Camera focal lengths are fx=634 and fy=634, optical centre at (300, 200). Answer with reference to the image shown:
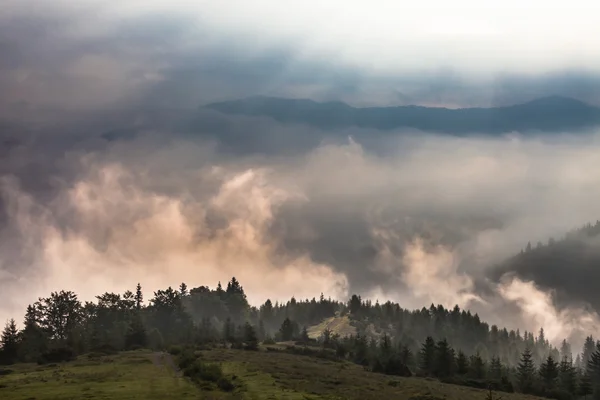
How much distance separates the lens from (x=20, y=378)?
131375mm

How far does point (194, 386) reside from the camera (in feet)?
387

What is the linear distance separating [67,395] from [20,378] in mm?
35191

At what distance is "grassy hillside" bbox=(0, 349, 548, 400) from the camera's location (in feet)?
349

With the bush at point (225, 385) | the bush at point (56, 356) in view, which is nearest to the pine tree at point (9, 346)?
the bush at point (56, 356)

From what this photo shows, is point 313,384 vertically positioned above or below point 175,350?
below

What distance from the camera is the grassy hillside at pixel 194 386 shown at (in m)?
106

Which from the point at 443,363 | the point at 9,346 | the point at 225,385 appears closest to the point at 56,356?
the point at 9,346

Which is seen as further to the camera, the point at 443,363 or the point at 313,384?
the point at 443,363

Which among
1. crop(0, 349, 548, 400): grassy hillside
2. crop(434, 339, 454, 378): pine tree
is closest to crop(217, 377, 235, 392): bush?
crop(0, 349, 548, 400): grassy hillside

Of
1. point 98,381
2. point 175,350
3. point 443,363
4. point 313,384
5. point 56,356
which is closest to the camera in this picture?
point 98,381

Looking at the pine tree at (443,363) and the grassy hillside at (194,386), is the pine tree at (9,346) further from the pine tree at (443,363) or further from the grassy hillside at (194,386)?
the pine tree at (443,363)

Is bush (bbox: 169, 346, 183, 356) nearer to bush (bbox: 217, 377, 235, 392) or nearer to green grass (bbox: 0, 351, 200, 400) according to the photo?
green grass (bbox: 0, 351, 200, 400)

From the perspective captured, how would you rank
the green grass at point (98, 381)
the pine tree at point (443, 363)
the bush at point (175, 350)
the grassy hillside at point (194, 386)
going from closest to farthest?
the green grass at point (98, 381), the grassy hillside at point (194, 386), the bush at point (175, 350), the pine tree at point (443, 363)

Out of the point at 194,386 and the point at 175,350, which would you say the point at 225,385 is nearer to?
the point at 194,386
